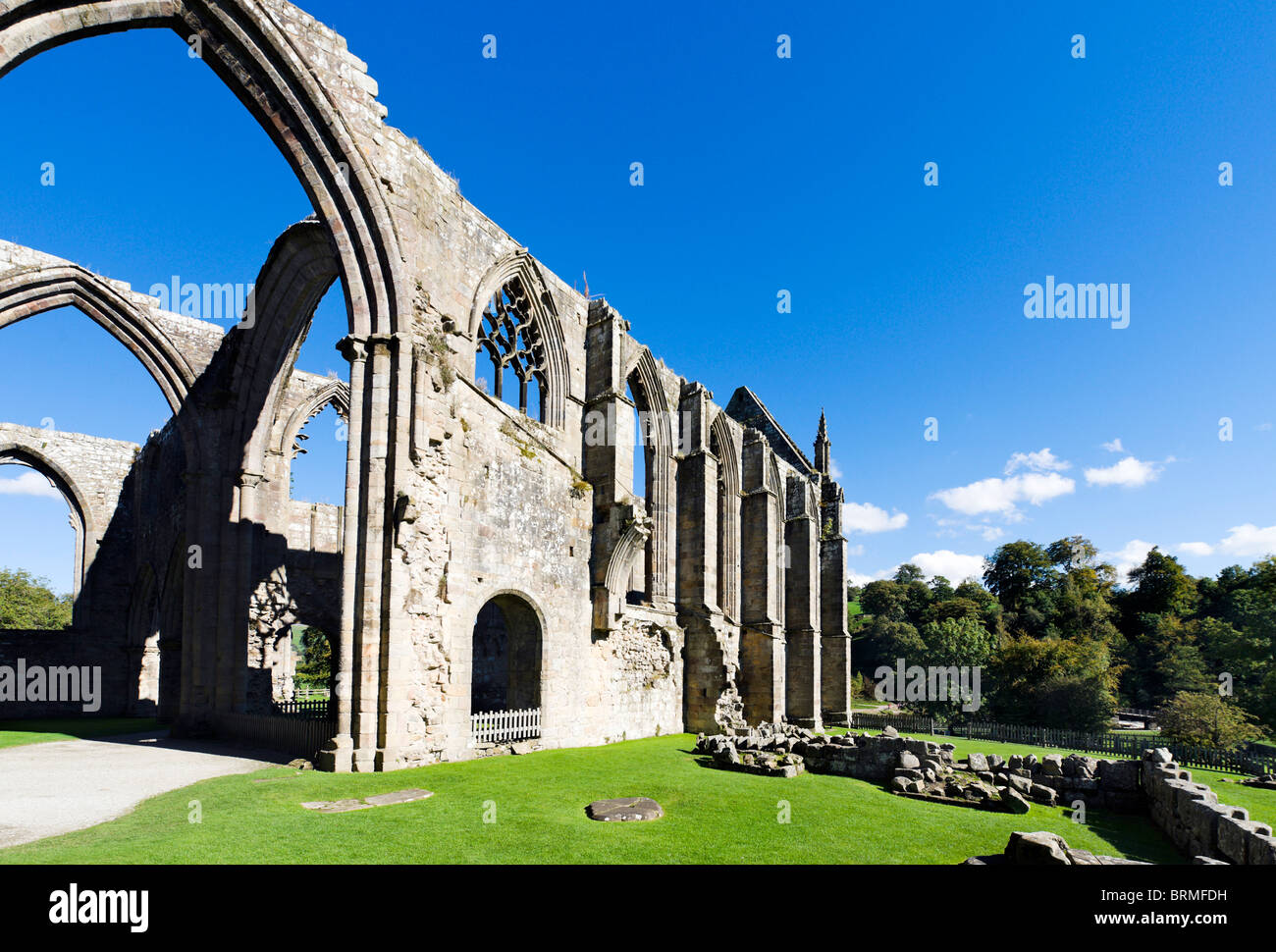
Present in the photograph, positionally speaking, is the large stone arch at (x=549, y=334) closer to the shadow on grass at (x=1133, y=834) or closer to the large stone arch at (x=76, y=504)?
the shadow on grass at (x=1133, y=834)

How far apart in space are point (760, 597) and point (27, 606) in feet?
156

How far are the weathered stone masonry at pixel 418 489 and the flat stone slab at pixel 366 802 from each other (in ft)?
8.25

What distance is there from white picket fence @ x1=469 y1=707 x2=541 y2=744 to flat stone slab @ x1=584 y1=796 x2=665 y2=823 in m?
A: 5.04

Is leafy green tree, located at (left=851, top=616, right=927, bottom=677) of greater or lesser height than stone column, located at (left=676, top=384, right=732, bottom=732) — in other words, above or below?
below

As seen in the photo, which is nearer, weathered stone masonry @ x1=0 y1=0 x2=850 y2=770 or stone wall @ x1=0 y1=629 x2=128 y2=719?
weathered stone masonry @ x1=0 y1=0 x2=850 y2=770

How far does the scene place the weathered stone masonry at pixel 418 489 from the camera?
37.4 ft

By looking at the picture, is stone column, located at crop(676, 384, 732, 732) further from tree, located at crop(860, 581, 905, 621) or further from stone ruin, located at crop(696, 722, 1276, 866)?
tree, located at crop(860, 581, 905, 621)

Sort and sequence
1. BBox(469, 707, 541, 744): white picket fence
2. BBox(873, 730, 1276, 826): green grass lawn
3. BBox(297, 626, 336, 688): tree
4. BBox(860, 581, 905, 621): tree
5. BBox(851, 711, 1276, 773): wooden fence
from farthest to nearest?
BBox(860, 581, 905, 621): tree, BBox(297, 626, 336, 688): tree, BBox(851, 711, 1276, 773): wooden fence, BBox(469, 707, 541, 744): white picket fence, BBox(873, 730, 1276, 826): green grass lawn

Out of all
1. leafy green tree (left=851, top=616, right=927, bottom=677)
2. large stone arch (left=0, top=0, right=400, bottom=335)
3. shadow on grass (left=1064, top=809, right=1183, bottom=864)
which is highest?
large stone arch (left=0, top=0, right=400, bottom=335)

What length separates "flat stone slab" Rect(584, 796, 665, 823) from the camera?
760cm

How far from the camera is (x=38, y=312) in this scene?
1816 cm

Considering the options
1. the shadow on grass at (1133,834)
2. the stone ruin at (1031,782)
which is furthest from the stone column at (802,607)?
the shadow on grass at (1133,834)

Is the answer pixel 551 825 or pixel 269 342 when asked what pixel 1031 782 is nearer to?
pixel 551 825

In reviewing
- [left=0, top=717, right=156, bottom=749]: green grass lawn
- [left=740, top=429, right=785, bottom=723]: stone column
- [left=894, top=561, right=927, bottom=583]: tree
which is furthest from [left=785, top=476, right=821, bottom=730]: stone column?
[left=894, top=561, right=927, bottom=583]: tree
